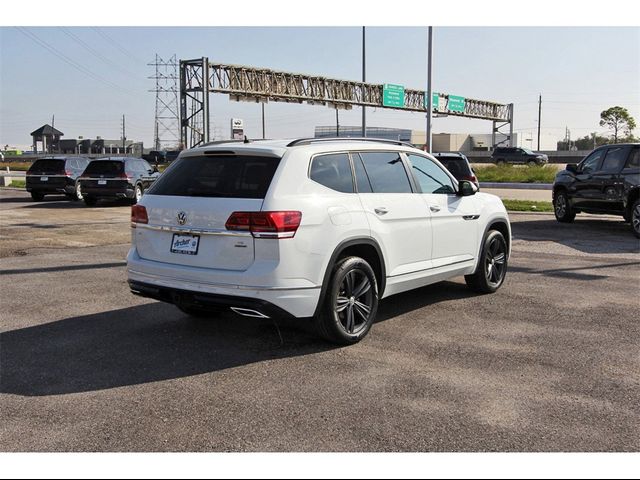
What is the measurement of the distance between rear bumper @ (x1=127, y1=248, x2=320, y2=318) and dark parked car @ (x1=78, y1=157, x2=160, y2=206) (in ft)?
54.9

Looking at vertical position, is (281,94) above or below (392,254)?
above

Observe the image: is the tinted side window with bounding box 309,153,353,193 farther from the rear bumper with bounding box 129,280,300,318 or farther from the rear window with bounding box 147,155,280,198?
the rear bumper with bounding box 129,280,300,318

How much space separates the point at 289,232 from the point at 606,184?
11.1m

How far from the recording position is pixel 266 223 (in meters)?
5.04

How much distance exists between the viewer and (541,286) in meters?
8.40

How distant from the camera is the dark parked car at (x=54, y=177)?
2325 cm

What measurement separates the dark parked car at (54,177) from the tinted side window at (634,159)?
18596 mm

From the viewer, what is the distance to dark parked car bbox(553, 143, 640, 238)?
43.7 ft

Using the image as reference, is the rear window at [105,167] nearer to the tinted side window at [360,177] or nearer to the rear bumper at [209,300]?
the rear bumper at [209,300]

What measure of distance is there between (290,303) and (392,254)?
4.78 feet

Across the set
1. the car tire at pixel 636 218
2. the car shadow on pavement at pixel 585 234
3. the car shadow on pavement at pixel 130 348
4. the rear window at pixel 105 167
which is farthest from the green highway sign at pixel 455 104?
the car shadow on pavement at pixel 130 348

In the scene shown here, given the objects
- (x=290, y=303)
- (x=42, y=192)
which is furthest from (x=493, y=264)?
(x=42, y=192)

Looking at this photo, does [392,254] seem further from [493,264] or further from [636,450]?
[636,450]

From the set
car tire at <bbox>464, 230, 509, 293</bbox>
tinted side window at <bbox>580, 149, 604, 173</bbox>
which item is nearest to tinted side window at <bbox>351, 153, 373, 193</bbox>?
car tire at <bbox>464, 230, 509, 293</bbox>
